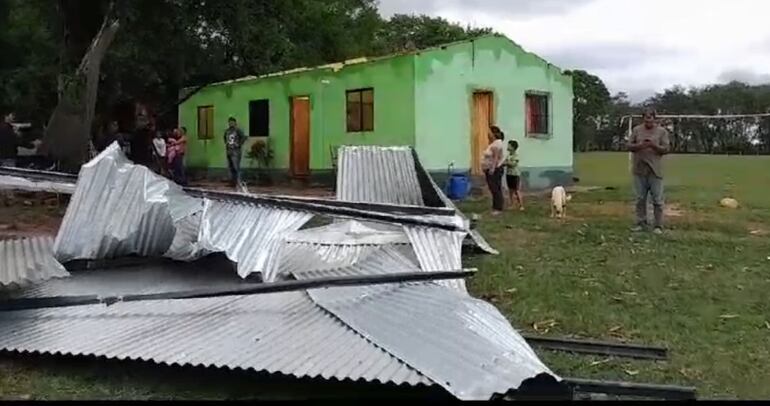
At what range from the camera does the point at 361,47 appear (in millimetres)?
28688

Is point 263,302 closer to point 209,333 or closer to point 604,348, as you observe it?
point 209,333

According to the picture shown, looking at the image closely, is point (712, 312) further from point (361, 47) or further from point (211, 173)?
point (361, 47)

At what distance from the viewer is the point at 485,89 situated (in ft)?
56.8

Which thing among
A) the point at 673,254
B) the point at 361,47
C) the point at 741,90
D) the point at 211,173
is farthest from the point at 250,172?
the point at 741,90

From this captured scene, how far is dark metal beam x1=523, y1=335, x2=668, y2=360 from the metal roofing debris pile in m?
0.54

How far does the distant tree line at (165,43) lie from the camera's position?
52.6 ft

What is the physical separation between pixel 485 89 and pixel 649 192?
766 centimetres

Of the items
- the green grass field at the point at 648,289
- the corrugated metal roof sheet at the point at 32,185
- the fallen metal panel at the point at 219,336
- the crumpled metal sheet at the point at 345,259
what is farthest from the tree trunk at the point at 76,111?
the fallen metal panel at the point at 219,336

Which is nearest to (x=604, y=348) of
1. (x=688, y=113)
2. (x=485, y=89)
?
(x=485, y=89)

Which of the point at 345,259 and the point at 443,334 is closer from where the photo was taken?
the point at 443,334

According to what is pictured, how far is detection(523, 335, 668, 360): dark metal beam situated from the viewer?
4906 millimetres

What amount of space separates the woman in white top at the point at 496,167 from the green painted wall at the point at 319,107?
3828 millimetres

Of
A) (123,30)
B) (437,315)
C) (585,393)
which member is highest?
(123,30)

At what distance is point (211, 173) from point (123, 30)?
5.98 meters
